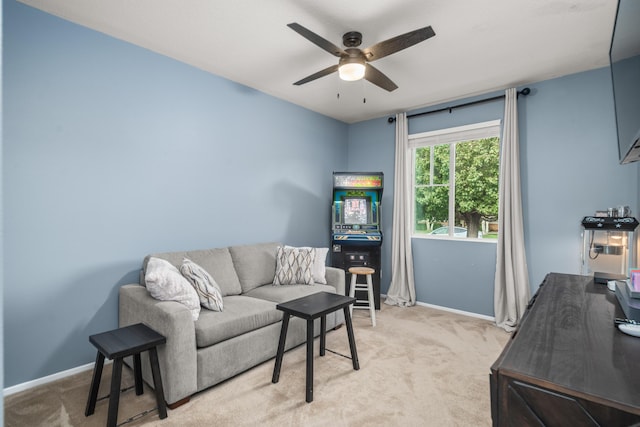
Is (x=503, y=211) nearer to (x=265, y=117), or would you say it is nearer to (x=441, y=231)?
(x=441, y=231)

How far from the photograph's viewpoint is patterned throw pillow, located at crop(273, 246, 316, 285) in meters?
3.56

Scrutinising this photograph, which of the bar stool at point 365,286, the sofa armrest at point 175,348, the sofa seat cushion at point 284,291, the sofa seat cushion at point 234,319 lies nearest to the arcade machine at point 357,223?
the bar stool at point 365,286

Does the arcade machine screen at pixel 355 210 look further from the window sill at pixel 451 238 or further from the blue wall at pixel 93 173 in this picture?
the blue wall at pixel 93 173

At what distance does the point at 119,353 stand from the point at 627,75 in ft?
9.45

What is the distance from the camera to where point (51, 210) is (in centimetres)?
247

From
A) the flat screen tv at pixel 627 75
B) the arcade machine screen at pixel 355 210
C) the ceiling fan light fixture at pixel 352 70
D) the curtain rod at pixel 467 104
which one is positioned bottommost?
the arcade machine screen at pixel 355 210

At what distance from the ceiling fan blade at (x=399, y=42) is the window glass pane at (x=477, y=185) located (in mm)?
2289

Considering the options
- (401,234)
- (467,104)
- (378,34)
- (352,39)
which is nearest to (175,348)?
(352,39)

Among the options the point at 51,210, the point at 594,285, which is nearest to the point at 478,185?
the point at 594,285

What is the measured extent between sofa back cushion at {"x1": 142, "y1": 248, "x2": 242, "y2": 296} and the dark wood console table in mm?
2551

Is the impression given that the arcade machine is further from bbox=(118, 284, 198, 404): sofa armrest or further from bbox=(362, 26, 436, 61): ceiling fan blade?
bbox=(118, 284, 198, 404): sofa armrest

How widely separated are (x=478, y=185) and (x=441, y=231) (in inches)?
29.7

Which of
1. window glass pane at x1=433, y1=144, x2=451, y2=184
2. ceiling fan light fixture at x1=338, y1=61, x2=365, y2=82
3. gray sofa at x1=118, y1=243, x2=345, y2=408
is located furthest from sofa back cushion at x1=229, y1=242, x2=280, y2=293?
window glass pane at x1=433, y1=144, x2=451, y2=184

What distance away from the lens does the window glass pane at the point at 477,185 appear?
408cm
